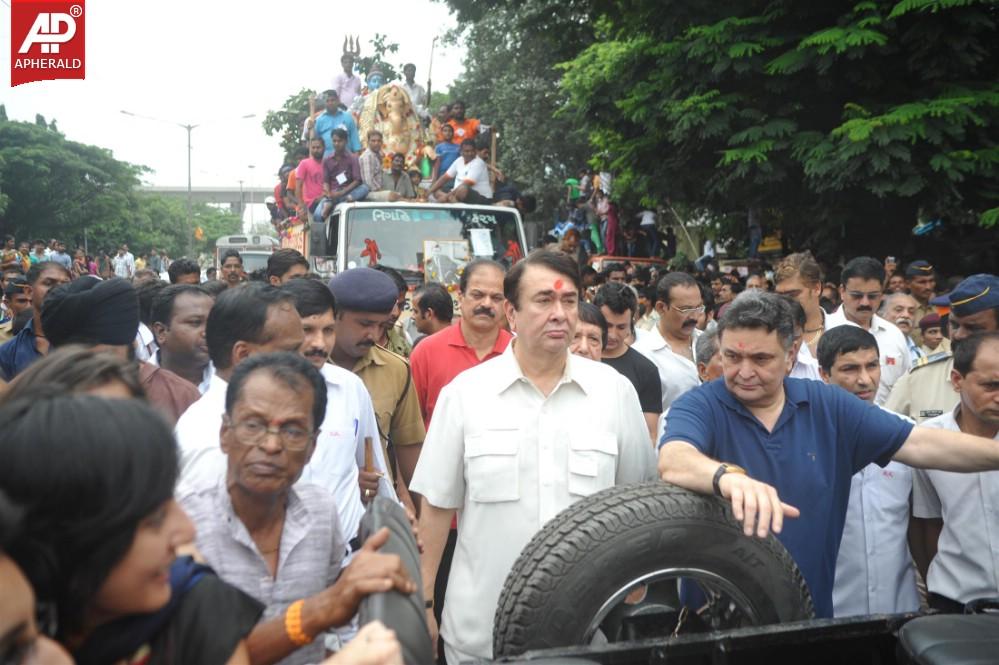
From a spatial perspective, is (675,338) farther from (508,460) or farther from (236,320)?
(236,320)

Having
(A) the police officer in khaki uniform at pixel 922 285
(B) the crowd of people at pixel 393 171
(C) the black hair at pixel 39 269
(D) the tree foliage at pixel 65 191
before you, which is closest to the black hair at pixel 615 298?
(C) the black hair at pixel 39 269

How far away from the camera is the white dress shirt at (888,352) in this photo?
18.9 ft

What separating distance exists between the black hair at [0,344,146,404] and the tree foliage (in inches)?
1918

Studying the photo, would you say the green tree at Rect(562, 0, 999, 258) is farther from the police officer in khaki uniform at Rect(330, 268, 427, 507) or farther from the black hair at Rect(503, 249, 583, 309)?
the black hair at Rect(503, 249, 583, 309)

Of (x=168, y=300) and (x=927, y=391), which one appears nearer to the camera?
(x=927, y=391)

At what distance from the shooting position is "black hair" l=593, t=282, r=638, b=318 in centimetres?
559

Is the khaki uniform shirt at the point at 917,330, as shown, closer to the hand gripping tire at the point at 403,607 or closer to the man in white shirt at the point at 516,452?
the man in white shirt at the point at 516,452

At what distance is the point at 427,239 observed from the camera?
394 inches

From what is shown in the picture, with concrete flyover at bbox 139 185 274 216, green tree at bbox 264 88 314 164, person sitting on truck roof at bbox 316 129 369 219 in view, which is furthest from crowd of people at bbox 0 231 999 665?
concrete flyover at bbox 139 185 274 216

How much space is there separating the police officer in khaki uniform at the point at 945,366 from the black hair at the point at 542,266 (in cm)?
197

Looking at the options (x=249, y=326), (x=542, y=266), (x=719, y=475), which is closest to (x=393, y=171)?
(x=542, y=266)

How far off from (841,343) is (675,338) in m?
1.63

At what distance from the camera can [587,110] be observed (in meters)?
14.0

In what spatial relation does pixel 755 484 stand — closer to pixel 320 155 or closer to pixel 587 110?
pixel 320 155
